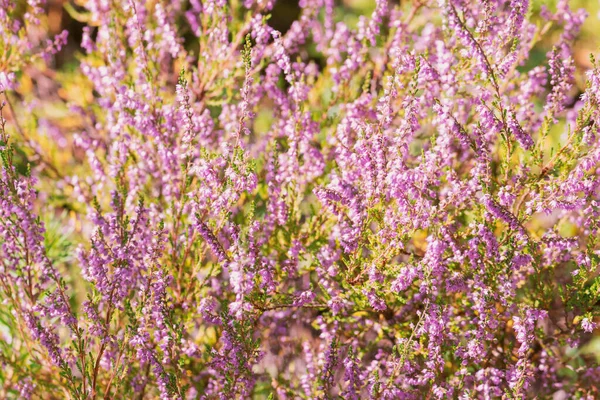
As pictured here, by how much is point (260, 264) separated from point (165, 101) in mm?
1534

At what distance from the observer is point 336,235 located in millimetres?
3189

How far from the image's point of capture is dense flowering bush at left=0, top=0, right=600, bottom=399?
272 centimetres

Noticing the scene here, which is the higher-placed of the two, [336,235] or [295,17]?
[295,17]

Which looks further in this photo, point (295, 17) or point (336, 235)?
point (295, 17)

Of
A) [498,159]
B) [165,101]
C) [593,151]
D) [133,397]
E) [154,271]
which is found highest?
[165,101]

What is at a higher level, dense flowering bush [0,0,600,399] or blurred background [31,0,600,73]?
blurred background [31,0,600,73]

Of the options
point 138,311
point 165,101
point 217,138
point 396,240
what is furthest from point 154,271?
point 217,138

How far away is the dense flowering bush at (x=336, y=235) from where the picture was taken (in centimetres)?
272

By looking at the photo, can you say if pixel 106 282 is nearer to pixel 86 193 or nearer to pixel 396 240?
pixel 396 240

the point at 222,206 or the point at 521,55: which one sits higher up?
the point at 521,55

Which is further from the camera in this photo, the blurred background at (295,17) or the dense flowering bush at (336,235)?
the blurred background at (295,17)

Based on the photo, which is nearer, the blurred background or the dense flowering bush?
the dense flowering bush

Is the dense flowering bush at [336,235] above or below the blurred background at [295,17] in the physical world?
below

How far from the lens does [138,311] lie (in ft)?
8.79
